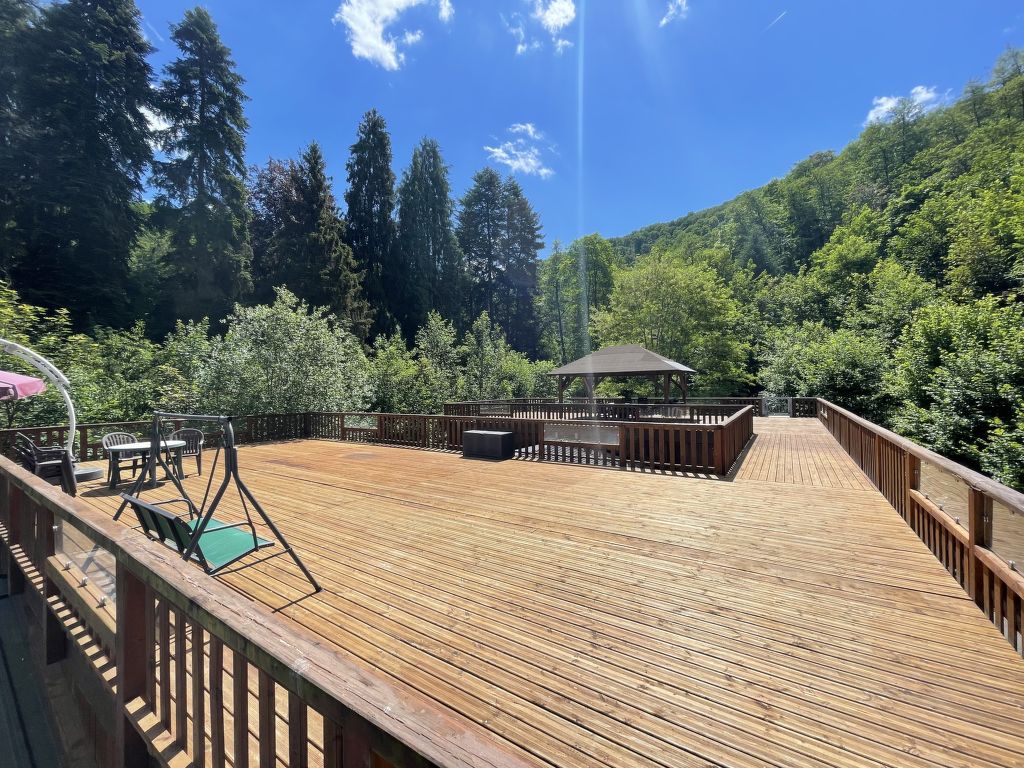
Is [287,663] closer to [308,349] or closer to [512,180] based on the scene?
[308,349]

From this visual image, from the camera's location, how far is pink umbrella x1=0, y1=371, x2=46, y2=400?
4.73 metres

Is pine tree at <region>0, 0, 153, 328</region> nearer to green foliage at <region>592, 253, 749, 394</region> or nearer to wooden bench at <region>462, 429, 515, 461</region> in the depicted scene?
wooden bench at <region>462, 429, 515, 461</region>

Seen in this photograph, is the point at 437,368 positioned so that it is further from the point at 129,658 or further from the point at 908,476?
the point at 129,658

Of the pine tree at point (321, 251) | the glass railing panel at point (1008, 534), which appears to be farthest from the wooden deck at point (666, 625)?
the pine tree at point (321, 251)

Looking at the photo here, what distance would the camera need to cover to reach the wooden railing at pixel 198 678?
0.70 meters

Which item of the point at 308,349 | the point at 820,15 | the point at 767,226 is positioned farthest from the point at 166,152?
the point at 767,226

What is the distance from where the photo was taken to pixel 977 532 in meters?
2.46

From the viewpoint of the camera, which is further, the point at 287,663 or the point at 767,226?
the point at 767,226

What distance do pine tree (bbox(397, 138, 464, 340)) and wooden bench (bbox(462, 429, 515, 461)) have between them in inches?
908

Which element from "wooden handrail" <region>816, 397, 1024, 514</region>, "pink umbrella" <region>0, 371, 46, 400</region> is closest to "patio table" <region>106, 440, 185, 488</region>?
"pink umbrella" <region>0, 371, 46, 400</region>

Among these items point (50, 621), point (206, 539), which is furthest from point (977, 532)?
point (50, 621)

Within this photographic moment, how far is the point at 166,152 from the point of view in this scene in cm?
2136

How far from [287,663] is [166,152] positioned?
29.3m

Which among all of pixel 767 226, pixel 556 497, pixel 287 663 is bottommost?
pixel 556 497
